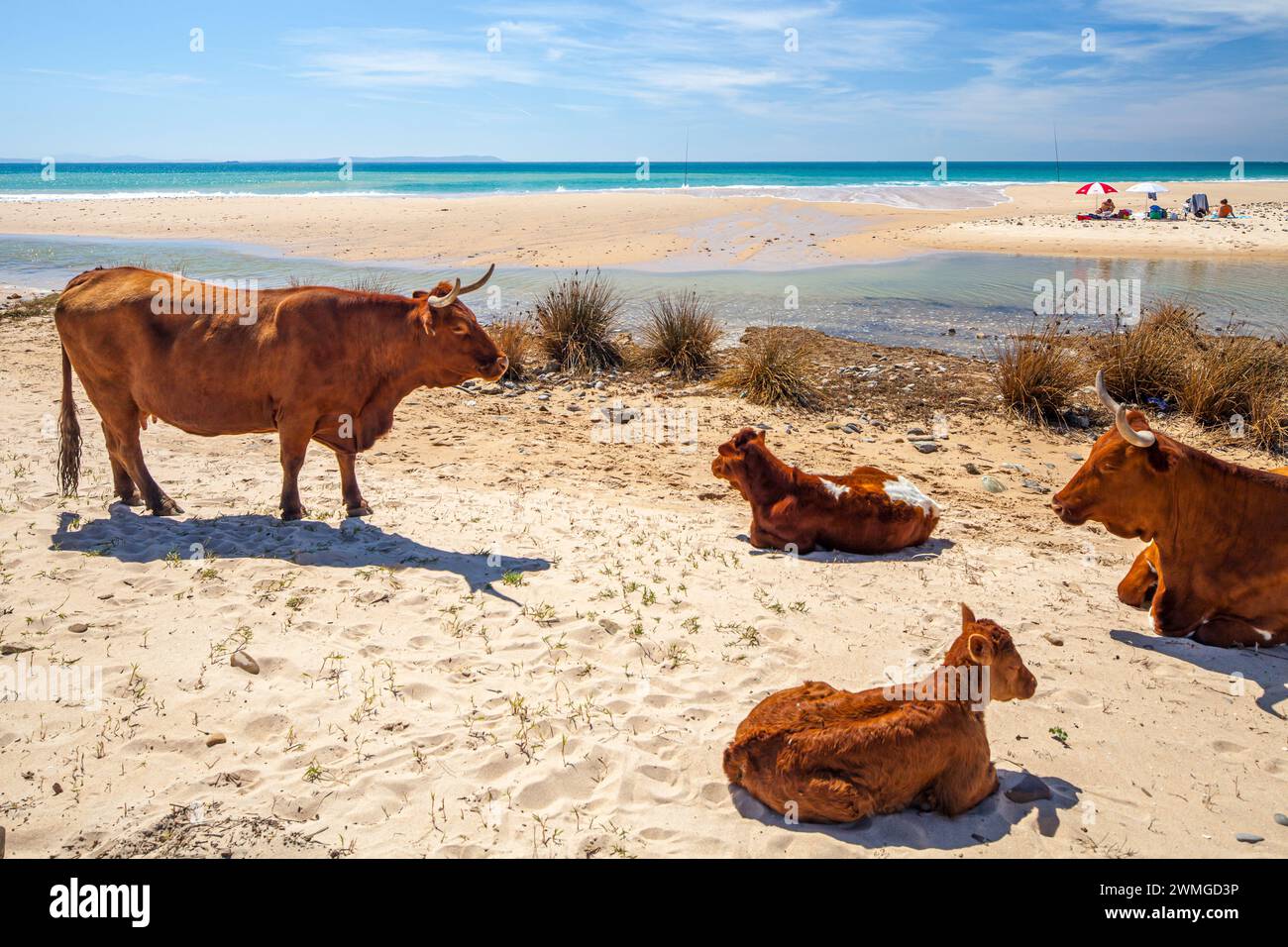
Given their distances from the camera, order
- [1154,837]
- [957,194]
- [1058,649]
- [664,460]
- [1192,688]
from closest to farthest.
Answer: [1154,837], [1192,688], [1058,649], [664,460], [957,194]

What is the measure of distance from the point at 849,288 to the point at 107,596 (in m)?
17.9

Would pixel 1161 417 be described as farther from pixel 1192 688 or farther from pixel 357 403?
pixel 357 403

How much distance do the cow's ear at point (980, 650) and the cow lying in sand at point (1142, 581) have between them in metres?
2.80

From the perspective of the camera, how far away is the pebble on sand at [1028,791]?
12.2 ft

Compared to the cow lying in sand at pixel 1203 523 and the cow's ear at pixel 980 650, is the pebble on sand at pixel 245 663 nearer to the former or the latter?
the cow's ear at pixel 980 650

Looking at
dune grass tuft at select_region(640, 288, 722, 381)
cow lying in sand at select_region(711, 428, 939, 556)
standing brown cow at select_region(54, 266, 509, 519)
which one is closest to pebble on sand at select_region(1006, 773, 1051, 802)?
cow lying in sand at select_region(711, 428, 939, 556)

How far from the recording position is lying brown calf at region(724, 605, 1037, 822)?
11.4 ft

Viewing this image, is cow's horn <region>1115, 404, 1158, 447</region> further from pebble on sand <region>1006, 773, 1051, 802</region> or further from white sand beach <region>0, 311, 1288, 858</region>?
pebble on sand <region>1006, 773, 1051, 802</region>

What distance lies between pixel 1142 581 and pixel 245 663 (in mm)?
5461

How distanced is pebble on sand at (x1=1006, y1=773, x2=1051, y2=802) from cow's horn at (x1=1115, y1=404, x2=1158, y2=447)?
2.26 metres

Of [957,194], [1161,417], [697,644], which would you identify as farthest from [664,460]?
[957,194]

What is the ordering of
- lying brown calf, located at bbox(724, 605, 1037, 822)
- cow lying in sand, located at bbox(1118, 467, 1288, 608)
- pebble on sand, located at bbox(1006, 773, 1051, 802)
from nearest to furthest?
lying brown calf, located at bbox(724, 605, 1037, 822)
pebble on sand, located at bbox(1006, 773, 1051, 802)
cow lying in sand, located at bbox(1118, 467, 1288, 608)

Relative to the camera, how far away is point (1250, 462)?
31.4ft

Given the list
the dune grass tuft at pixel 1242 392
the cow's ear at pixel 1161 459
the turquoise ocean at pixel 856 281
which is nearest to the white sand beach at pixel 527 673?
the cow's ear at pixel 1161 459
